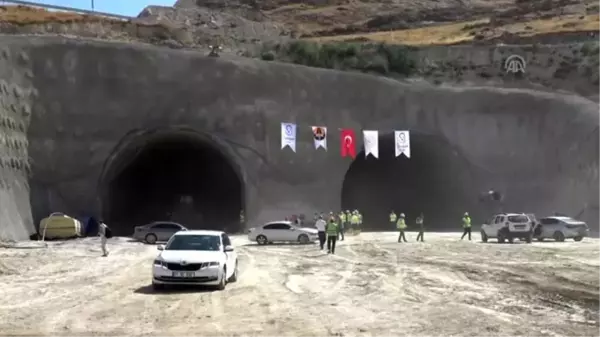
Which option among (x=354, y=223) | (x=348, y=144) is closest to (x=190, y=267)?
(x=354, y=223)

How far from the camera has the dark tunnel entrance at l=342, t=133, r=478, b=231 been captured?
51688 millimetres

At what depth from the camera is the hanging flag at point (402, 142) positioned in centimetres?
4834

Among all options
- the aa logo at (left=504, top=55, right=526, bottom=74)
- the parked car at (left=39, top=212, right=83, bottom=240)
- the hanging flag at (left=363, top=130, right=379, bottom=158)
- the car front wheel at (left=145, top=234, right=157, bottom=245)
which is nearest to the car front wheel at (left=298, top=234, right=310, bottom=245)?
the car front wheel at (left=145, top=234, right=157, bottom=245)

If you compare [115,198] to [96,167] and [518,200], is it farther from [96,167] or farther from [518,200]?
[518,200]

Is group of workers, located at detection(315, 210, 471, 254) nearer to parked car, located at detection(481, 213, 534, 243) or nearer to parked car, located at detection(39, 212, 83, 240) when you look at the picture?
parked car, located at detection(481, 213, 534, 243)

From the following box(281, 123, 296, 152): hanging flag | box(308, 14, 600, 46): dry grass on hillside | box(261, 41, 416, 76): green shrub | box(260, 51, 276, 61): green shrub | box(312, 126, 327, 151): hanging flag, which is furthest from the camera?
box(308, 14, 600, 46): dry grass on hillside

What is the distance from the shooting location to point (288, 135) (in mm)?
46438

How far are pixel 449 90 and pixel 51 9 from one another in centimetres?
3453

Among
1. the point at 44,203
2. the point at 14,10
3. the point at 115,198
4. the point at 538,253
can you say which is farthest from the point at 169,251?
the point at 14,10

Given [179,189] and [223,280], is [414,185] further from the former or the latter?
[223,280]

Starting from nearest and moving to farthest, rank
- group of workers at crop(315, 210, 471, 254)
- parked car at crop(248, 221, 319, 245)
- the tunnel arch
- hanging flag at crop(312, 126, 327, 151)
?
group of workers at crop(315, 210, 471, 254), parked car at crop(248, 221, 319, 245), hanging flag at crop(312, 126, 327, 151), the tunnel arch

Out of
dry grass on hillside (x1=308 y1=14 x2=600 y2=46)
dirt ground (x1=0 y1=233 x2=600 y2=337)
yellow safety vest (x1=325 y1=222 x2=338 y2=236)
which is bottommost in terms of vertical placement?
dirt ground (x1=0 y1=233 x2=600 y2=337)

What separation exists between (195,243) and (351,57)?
3904cm

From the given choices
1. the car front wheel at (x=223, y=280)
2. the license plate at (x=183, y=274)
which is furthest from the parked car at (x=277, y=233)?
the license plate at (x=183, y=274)
